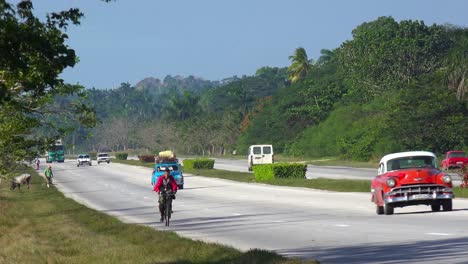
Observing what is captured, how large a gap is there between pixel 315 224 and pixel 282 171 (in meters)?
39.8

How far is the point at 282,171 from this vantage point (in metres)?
69.1

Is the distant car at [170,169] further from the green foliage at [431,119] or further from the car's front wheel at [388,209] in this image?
the green foliage at [431,119]

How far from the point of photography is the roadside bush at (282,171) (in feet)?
223

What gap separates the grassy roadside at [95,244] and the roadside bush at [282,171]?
2699 centimetres

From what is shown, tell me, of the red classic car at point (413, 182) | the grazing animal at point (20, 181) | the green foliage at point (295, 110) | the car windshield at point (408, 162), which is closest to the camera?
the red classic car at point (413, 182)

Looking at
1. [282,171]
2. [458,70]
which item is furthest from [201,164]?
[282,171]

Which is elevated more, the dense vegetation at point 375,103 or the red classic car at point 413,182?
the dense vegetation at point 375,103

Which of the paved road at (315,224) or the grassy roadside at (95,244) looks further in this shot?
the grassy roadside at (95,244)

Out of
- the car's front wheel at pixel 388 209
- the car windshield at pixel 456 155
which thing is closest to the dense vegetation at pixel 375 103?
the car windshield at pixel 456 155

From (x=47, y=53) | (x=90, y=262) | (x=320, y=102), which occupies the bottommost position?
(x=90, y=262)

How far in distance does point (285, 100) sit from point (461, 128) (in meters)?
62.5

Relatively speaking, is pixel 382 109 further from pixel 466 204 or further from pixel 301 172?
pixel 466 204

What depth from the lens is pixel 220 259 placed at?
61.8 feet

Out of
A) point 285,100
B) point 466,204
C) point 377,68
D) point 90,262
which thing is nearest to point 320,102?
point 285,100
